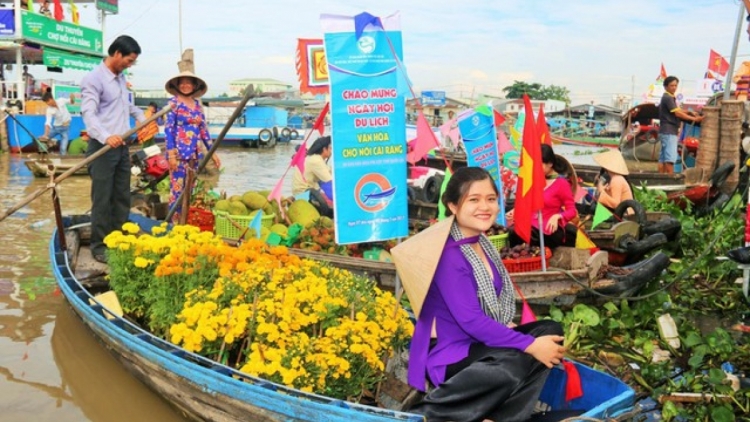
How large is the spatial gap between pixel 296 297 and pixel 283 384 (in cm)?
51

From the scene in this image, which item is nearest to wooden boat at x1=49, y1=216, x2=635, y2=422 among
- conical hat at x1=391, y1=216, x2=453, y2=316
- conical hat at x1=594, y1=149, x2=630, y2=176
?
conical hat at x1=391, y1=216, x2=453, y2=316

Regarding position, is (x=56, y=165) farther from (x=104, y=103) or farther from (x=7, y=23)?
(x=104, y=103)

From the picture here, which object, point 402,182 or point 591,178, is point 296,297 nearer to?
point 402,182

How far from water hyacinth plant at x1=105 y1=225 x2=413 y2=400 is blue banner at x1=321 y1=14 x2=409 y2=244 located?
3.53 feet

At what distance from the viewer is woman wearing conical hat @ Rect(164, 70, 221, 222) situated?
6.86 meters

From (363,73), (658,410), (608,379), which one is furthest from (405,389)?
(363,73)

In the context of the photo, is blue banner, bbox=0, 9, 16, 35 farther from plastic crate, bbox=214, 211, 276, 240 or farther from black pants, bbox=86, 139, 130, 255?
plastic crate, bbox=214, 211, 276, 240

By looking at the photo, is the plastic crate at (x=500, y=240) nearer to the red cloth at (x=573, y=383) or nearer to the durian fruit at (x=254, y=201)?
the durian fruit at (x=254, y=201)

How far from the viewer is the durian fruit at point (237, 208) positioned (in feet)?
22.3

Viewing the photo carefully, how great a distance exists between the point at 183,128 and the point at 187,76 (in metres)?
0.57

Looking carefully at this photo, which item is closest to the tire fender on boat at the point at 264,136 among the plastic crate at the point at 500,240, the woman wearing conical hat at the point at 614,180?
the woman wearing conical hat at the point at 614,180

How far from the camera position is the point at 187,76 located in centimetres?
671

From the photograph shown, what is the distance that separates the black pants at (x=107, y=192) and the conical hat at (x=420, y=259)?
13.1 ft

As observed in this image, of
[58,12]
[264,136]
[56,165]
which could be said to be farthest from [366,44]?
[264,136]
